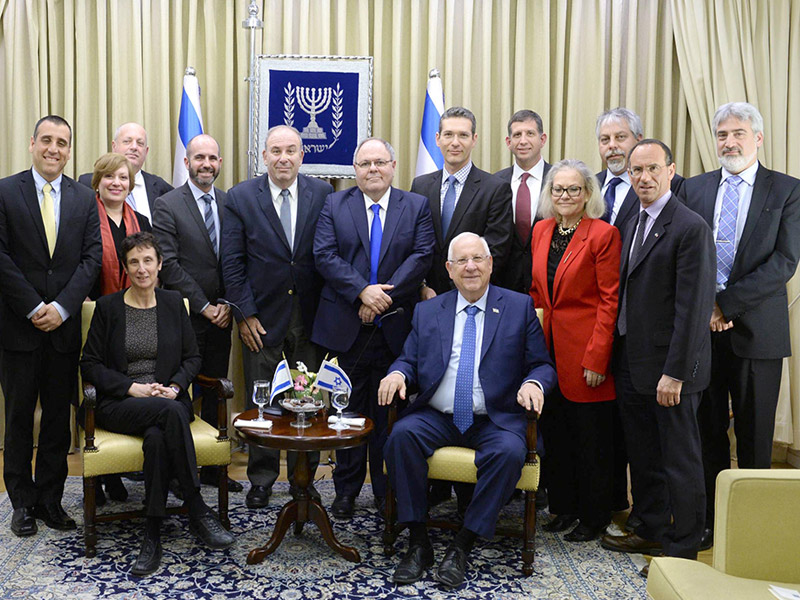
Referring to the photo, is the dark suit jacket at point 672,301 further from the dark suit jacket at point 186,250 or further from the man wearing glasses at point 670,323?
the dark suit jacket at point 186,250

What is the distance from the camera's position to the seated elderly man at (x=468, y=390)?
359 centimetres

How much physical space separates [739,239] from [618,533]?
1.52m

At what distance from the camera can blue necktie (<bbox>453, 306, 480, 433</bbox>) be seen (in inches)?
150

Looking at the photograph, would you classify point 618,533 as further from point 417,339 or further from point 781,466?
point 781,466

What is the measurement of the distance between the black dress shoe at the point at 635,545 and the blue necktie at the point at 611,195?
1.60 meters

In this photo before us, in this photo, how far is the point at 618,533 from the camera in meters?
4.04

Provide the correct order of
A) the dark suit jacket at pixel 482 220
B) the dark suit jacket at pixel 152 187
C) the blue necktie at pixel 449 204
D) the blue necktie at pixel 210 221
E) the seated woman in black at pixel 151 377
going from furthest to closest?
the dark suit jacket at pixel 152 187, the blue necktie at pixel 210 221, the blue necktie at pixel 449 204, the dark suit jacket at pixel 482 220, the seated woman in black at pixel 151 377

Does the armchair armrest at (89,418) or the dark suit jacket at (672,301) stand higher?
the dark suit jacket at (672,301)

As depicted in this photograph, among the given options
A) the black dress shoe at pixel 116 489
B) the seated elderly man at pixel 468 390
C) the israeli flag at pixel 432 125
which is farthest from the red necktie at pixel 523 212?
the black dress shoe at pixel 116 489

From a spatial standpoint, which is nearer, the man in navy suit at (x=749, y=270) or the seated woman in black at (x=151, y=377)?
the seated woman in black at (x=151, y=377)

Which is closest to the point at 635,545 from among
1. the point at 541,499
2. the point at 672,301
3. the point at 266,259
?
the point at 541,499

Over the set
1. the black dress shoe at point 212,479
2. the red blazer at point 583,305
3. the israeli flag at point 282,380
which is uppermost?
the red blazer at point 583,305

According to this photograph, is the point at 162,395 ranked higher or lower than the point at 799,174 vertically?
lower

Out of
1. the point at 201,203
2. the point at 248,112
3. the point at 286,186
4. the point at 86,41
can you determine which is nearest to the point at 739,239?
the point at 286,186
